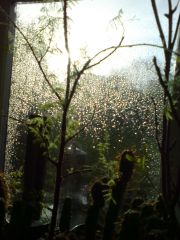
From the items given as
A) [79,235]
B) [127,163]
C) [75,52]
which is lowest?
[79,235]

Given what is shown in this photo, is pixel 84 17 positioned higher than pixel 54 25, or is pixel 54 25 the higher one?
pixel 84 17

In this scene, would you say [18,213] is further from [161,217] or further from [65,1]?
[65,1]

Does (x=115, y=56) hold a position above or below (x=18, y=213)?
above

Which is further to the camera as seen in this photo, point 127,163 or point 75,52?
point 75,52

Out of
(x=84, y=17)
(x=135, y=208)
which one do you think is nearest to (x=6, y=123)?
(x=84, y=17)

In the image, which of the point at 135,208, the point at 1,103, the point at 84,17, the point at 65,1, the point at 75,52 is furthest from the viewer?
the point at 1,103

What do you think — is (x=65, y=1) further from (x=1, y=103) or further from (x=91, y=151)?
(x=1, y=103)

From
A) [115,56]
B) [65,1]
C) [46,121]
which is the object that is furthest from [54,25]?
[115,56]

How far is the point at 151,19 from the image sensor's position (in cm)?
117

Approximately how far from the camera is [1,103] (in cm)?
140

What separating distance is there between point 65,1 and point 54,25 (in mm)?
97

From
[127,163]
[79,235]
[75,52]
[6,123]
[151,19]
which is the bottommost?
[79,235]

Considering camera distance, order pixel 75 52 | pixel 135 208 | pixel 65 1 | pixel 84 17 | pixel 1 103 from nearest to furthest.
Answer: pixel 65 1 < pixel 135 208 < pixel 75 52 < pixel 84 17 < pixel 1 103

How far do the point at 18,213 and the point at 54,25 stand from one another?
43 centimetres
